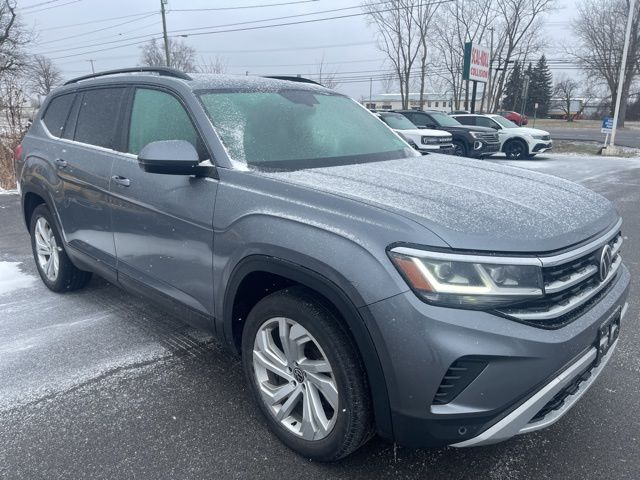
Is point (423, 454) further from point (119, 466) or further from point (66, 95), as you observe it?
point (66, 95)

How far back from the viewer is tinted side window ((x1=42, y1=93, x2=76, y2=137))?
415 cm

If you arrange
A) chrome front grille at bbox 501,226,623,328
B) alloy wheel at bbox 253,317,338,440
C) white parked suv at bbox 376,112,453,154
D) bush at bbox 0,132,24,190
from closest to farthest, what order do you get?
chrome front grille at bbox 501,226,623,328 < alloy wheel at bbox 253,317,338,440 < bush at bbox 0,132,24,190 < white parked suv at bbox 376,112,453,154

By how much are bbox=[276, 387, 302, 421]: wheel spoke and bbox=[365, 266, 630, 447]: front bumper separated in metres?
0.56

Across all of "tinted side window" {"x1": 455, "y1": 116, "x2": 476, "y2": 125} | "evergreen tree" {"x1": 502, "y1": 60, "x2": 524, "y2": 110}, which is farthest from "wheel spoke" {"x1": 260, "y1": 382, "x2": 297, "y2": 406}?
→ "evergreen tree" {"x1": 502, "y1": 60, "x2": 524, "y2": 110}

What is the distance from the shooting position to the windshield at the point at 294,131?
274 centimetres

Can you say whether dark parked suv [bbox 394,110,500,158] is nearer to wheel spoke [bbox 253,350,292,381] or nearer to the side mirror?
the side mirror

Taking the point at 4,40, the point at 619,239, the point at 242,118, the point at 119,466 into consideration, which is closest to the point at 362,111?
the point at 242,118

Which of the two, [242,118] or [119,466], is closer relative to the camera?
[119,466]

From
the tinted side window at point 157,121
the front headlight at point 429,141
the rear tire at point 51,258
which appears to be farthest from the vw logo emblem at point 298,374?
the front headlight at point 429,141

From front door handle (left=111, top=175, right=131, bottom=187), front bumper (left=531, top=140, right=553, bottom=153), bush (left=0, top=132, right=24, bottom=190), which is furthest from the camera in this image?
front bumper (left=531, top=140, right=553, bottom=153)

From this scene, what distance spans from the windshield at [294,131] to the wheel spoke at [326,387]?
1.11m

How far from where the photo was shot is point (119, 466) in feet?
7.54

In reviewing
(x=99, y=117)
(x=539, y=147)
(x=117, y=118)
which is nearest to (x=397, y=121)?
(x=539, y=147)

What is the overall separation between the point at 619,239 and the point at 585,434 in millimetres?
1026
